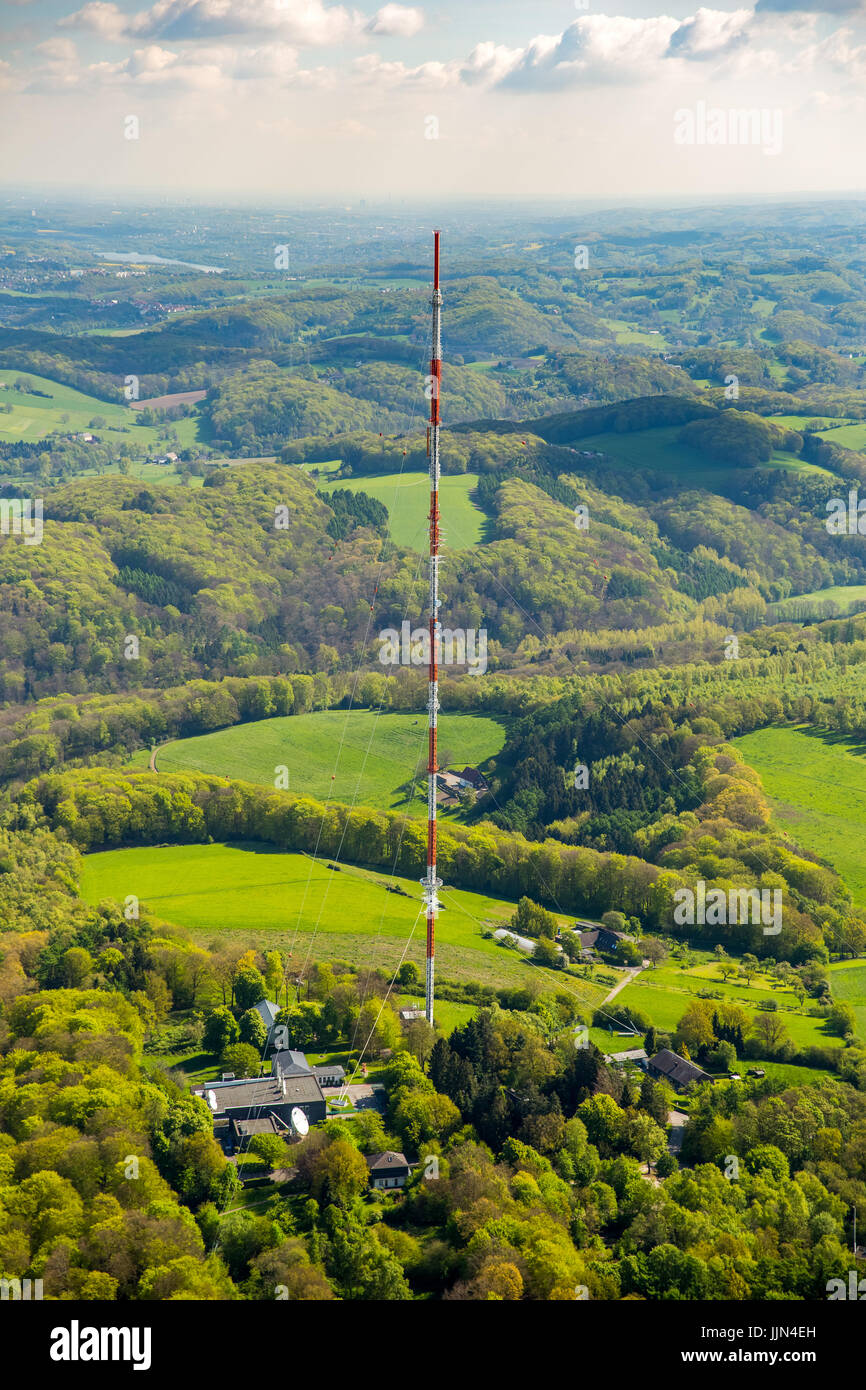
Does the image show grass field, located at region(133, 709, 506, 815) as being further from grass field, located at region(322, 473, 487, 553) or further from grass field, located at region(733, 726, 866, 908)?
grass field, located at region(322, 473, 487, 553)

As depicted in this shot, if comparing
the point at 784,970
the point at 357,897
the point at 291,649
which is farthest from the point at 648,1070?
the point at 291,649

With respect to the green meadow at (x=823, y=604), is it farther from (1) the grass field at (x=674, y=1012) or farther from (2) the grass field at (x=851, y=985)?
(1) the grass field at (x=674, y=1012)

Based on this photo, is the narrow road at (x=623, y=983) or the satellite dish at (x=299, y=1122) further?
the narrow road at (x=623, y=983)

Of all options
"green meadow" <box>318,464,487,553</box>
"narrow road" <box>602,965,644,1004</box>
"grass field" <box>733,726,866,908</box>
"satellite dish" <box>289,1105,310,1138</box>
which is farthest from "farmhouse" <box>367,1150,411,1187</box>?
"green meadow" <box>318,464,487,553</box>

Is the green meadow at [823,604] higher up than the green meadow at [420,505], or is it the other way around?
the green meadow at [420,505]

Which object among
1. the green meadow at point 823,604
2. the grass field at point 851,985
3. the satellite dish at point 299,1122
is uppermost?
the satellite dish at point 299,1122

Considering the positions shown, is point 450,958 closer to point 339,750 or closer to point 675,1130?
point 675,1130

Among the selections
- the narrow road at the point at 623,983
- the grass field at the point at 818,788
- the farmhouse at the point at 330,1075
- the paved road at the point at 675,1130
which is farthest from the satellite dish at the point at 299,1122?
the grass field at the point at 818,788

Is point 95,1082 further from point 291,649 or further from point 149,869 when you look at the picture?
point 291,649
